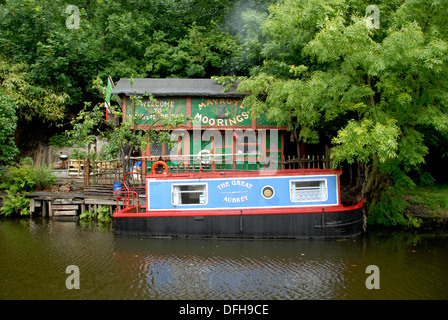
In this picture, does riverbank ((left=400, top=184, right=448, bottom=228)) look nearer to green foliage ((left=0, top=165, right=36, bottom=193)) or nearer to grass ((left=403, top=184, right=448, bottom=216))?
grass ((left=403, top=184, right=448, bottom=216))

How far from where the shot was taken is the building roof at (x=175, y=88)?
57.7 feet

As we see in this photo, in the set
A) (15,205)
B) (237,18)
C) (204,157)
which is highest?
(237,18)

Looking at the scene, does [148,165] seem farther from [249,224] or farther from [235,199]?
[249,224]

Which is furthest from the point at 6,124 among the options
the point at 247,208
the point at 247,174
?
the point at 247,208

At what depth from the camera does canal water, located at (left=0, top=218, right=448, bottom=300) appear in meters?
8.04

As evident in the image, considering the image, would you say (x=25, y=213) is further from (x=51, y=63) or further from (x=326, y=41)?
(x=326, y=41)

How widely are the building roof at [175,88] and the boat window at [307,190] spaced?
6.77 metres

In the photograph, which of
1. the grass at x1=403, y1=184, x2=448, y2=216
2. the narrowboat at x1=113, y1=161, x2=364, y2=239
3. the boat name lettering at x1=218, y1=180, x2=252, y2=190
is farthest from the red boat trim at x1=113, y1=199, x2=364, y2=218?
the grass at x1=403, y1=184, x2=448, y2=216

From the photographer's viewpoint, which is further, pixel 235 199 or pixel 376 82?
pixel 376 82

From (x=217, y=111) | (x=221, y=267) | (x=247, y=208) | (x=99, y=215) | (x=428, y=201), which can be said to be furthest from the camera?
(x=217, y=111)

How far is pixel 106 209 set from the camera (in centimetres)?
1563

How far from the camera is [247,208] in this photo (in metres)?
12.4

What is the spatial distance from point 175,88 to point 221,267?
10736 mm
